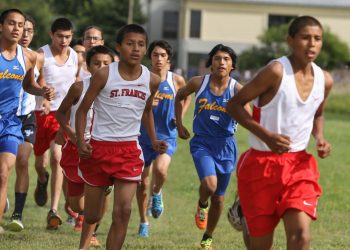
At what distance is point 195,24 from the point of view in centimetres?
7362

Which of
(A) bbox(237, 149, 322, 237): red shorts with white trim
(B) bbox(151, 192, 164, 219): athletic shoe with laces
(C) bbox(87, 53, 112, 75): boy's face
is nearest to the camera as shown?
(A) bbox(237, 149, 322, 237): red shorts with white trim

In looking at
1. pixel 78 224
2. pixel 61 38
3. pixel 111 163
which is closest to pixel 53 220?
pixel 78 224

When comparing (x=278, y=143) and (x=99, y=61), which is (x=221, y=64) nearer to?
(x=99, y=61)

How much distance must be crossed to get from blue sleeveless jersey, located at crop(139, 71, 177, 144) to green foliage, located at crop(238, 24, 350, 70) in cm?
5203

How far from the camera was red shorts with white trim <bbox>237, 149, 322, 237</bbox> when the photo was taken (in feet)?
23.3

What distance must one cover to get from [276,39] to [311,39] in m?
57.9

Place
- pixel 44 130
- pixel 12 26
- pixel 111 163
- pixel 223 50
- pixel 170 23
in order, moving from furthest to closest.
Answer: pixel 170 23
pixel 44 130
pixel 223 50
pixel 12 26
pixel 111 163

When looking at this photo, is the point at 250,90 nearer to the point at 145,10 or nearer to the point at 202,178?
the point at 202,178

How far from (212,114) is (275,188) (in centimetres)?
341

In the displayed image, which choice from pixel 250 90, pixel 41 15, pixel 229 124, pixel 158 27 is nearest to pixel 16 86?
pixel 229 124

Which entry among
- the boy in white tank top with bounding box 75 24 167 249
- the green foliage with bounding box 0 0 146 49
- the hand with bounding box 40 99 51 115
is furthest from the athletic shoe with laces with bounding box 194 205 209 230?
the green foliage with bounding box 0 0 146 49

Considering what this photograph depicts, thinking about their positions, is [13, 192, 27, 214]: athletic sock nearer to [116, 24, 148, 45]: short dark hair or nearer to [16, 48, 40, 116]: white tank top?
[16, 48, 40, 116]: white tank top

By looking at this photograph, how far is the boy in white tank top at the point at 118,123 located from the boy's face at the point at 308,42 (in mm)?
1721

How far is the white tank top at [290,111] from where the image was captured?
7109 mm
